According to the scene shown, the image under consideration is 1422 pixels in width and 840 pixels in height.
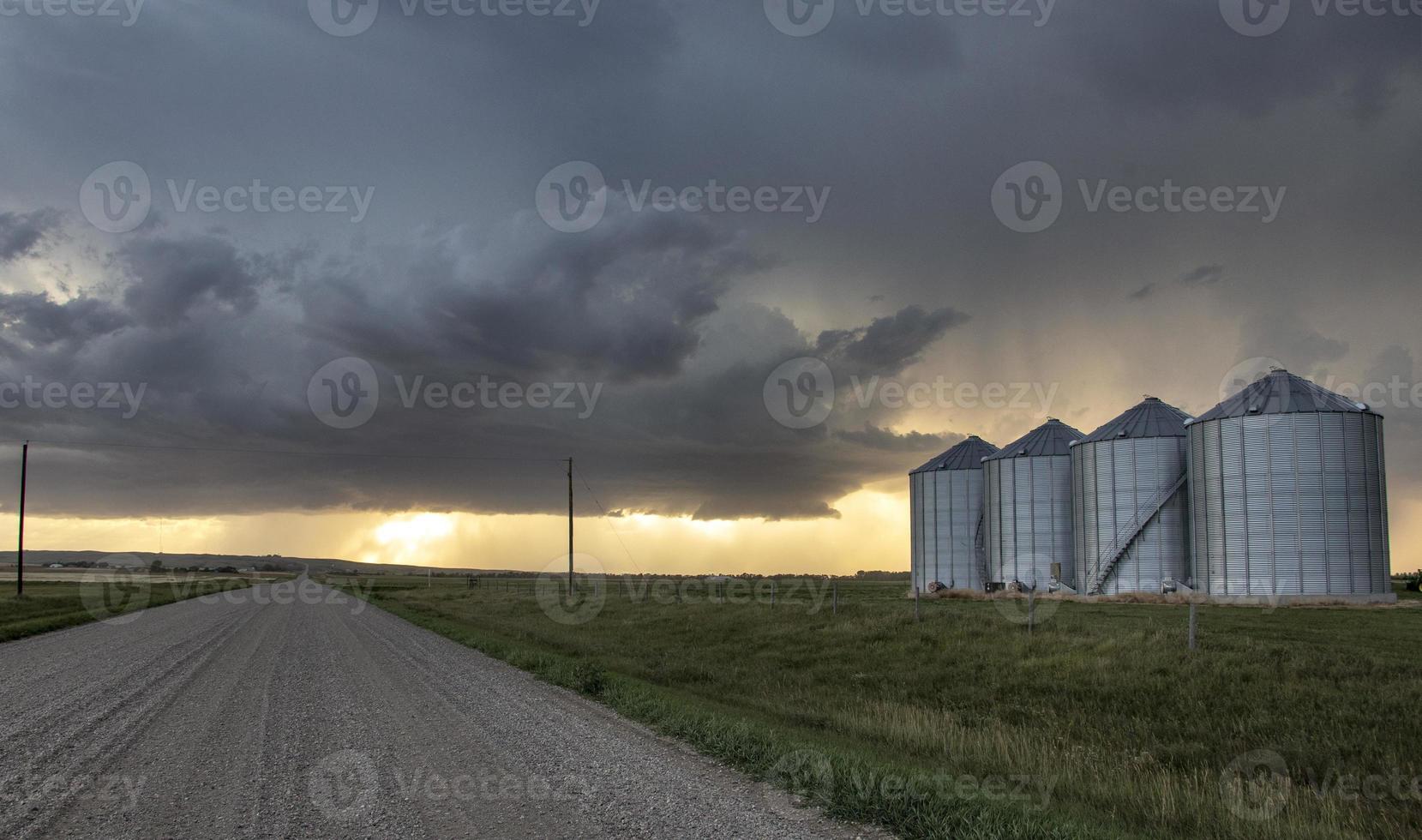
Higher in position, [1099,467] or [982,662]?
[1099,467]

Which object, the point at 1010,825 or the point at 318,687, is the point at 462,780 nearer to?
the point at 1010,825

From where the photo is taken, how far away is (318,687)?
58.0ft

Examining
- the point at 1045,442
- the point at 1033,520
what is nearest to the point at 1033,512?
the point at 1033,520

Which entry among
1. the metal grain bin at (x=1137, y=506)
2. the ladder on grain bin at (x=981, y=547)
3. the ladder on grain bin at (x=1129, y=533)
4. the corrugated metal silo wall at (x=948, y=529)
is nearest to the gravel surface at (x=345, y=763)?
the ladder on grain bin at (x=1129, y=533)

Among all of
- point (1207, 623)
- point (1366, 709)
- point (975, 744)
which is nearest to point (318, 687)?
point (975, 744)

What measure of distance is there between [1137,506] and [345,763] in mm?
53199

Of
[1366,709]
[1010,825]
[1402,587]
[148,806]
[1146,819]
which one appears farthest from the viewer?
[1402,587]

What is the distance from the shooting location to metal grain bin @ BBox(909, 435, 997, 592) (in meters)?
67.9

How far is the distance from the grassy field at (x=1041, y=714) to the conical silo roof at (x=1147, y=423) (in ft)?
75.3

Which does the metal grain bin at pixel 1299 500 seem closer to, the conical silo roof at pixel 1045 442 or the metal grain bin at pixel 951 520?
the conical silo roof at pixel 1045 442

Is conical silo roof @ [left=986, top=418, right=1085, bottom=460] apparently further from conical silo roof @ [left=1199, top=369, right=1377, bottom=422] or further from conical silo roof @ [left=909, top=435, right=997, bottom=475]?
conical silo roof @ [left=1199, top=369, right=1377, bottom=422]

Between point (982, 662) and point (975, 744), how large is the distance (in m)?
9.71

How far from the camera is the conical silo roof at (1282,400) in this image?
157 ft

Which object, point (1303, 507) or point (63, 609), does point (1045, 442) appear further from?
point (63, 609)
